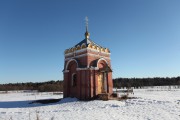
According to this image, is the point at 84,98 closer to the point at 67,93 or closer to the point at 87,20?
the point at 67,93

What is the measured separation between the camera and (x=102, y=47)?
1991 cm

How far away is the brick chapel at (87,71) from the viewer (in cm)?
1750

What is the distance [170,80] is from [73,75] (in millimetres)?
98034

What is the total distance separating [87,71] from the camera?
57.6 feet

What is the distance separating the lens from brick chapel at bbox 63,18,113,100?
17.5 m

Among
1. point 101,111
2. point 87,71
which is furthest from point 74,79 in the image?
point 101,111

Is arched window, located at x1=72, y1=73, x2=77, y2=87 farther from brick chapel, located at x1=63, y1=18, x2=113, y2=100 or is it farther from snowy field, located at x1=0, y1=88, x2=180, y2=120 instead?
snowy field, located at x1=0, y1=88, x2=180, y2=120

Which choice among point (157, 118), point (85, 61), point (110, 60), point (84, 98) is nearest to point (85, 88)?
point (84, 98)

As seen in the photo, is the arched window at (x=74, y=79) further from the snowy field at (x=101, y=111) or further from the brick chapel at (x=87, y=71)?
the snowy field at (x=101, y=111)

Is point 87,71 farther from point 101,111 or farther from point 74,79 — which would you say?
point 101,111

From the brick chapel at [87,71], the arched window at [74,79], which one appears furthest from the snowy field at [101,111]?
the arched window at [74,79]

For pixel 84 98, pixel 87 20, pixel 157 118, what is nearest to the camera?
pixel 157 118

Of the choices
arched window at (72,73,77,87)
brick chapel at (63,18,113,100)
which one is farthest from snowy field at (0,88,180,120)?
arched window at (72,73,77,87)

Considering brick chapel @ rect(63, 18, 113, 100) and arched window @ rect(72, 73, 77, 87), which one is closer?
brick chapel @ rect(63, 18, 113, 100)
